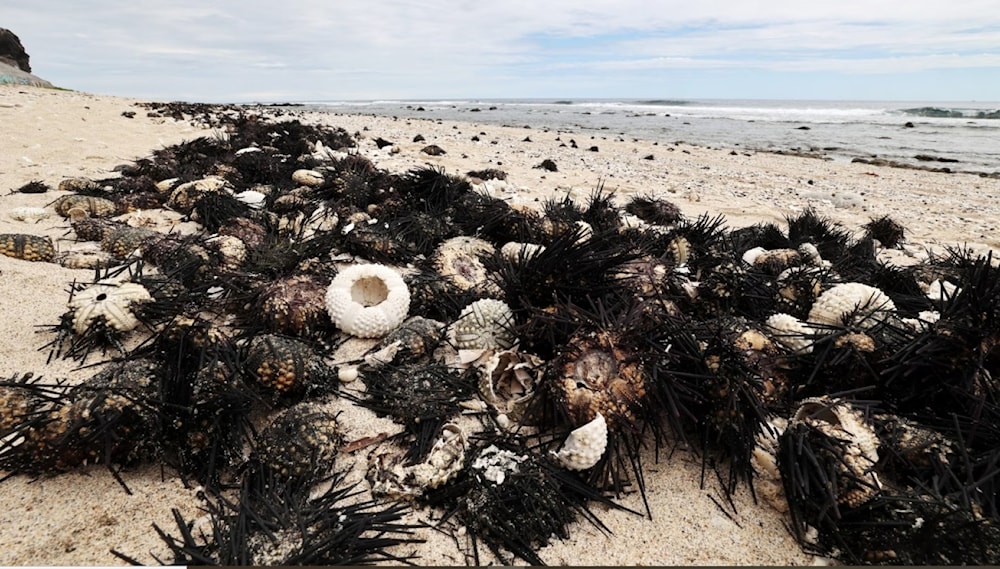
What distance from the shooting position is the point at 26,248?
333 centimetres

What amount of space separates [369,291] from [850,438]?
2.39 m

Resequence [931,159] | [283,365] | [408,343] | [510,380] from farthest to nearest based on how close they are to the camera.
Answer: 1. [931,159]
2. [408,343]
3. [510,380]
4. [283,365]

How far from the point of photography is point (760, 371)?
2.00 metres

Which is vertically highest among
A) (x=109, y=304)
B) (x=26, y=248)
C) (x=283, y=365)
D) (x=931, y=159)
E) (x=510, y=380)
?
(x=931, y=159)

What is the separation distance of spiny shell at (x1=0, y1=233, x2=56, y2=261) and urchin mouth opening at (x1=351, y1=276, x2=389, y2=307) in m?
2.21

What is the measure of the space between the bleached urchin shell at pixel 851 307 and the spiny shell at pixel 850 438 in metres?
0.66

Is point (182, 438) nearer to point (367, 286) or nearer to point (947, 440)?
point (367, 286)

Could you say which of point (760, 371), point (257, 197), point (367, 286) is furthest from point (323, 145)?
point (760, 371)

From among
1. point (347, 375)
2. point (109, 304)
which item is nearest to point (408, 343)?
point (347, 375)

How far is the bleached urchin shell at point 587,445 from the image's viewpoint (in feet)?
5.74

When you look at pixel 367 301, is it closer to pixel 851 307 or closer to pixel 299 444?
pixel 299 444

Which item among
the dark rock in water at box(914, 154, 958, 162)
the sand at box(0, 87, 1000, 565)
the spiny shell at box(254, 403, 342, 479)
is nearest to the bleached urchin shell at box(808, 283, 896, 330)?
the sand at box(0, 87, 1000, 565)

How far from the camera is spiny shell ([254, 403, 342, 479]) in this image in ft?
6.04

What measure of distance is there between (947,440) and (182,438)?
274 centimetres
